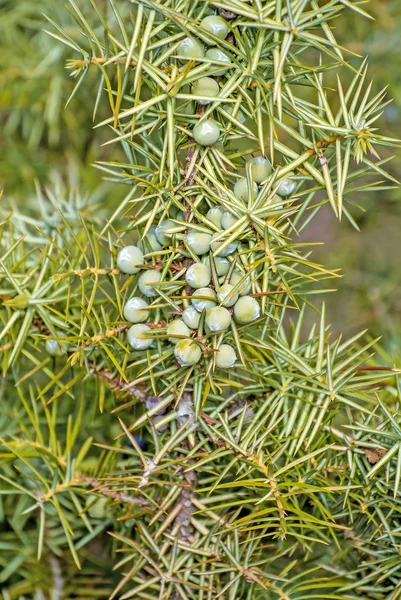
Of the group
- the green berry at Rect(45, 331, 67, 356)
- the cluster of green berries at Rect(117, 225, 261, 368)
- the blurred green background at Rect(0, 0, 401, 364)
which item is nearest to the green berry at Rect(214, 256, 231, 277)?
the cluster of green berries at Rect(117, 225, 261, 368)

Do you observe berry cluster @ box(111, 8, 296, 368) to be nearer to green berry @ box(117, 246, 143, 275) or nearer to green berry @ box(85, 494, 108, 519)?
green berry @ box(117, 246, 143, 275)

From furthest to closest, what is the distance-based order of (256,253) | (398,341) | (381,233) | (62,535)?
1. (381,233)
2. (398,341)
3. (62,535)
4. (256,253)

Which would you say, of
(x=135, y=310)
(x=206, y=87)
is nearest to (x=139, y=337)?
(x=135, y=310)

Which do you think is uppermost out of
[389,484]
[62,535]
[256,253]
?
[256,253]

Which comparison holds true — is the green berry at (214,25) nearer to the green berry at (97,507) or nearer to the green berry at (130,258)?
the green berry at (130,258)

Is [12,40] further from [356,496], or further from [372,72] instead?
[356,496]

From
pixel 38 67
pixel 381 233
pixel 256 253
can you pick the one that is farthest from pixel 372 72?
pixel 256 253
